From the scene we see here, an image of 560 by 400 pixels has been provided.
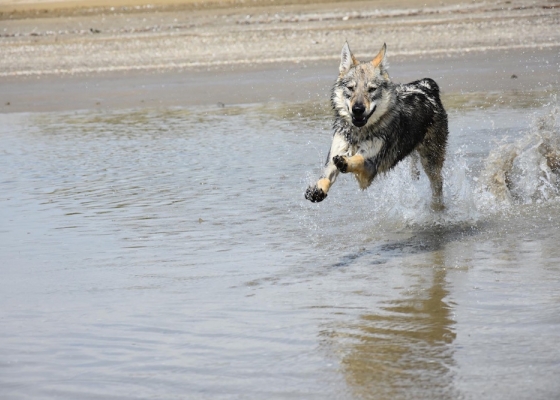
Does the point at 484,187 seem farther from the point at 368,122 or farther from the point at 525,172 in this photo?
the point at 368,122

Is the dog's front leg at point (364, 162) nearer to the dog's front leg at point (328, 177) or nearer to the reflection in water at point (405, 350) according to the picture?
the dog's front leg at point (328, 177)

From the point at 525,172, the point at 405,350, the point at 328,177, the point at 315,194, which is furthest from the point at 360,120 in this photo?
the point at 405,350

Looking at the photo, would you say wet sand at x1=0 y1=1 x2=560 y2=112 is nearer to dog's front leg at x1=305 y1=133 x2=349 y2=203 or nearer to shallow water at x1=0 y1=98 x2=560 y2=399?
shallow water at x1=0 y1=98 x2=560 y2=399

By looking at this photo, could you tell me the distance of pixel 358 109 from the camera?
590 cm

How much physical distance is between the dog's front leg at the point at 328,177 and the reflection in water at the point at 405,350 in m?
1.38

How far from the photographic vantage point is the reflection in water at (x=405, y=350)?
348cm

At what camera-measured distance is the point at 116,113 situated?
13.8m

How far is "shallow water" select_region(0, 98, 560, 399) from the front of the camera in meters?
3.71

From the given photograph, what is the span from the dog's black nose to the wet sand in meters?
7.89

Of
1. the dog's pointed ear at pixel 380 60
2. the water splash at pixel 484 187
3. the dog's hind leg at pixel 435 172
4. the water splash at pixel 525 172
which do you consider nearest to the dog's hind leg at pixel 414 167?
the water splash at pixel 484 187

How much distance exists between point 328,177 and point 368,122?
516 mm

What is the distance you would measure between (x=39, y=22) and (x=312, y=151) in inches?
781

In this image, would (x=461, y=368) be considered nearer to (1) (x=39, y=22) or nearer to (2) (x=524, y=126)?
(2) (x=524, y=126)

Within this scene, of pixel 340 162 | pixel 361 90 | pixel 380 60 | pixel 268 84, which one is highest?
pixel 268 84
